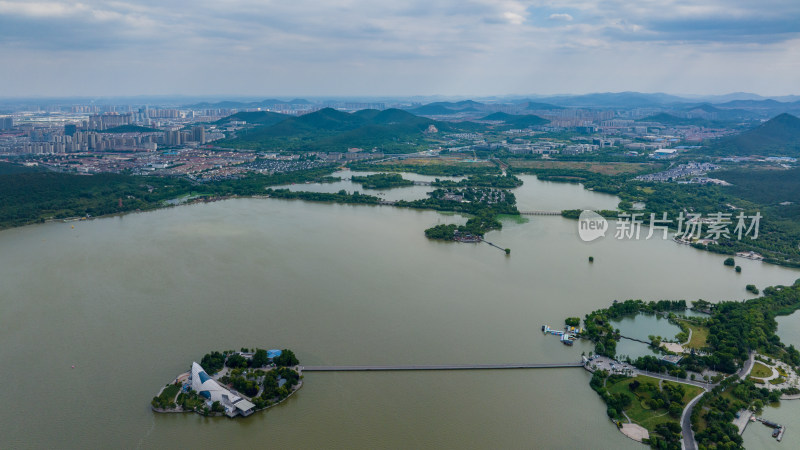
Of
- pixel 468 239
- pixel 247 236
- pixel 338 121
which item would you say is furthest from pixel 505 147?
pixel 247 236

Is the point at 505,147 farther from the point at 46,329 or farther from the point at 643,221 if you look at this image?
the point at 46,329

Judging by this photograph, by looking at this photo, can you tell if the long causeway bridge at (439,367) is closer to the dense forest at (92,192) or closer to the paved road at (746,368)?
the paved road at (746,368)

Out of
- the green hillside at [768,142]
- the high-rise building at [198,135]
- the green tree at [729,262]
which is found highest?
the green hillside at [768,142]

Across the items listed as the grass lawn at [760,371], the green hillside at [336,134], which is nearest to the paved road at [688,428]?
the grass lawn at [760,371]

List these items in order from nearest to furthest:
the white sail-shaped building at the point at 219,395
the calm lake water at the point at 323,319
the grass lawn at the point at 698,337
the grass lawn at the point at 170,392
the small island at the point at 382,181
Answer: the calm lake water at the point at 323,319 → the white sail-shaped building at the point at 219,395 → the grass lawn at the point at 170,392 → the grass lawn at the point at 698,337 → the small island at the point at 382,181

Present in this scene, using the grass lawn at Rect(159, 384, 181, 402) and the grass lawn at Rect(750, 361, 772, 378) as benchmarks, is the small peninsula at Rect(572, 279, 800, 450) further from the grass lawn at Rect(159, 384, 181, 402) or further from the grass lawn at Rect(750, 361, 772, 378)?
the grass lawn at Rect(159, 384, 181, 402)

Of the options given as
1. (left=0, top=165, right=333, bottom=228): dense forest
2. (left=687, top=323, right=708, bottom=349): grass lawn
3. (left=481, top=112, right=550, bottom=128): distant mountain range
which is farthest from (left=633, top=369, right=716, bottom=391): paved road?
(left=481, top=112, right=550, bottom=128): distant mountain range

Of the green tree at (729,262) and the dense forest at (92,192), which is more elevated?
the dense forest at (92,192)
